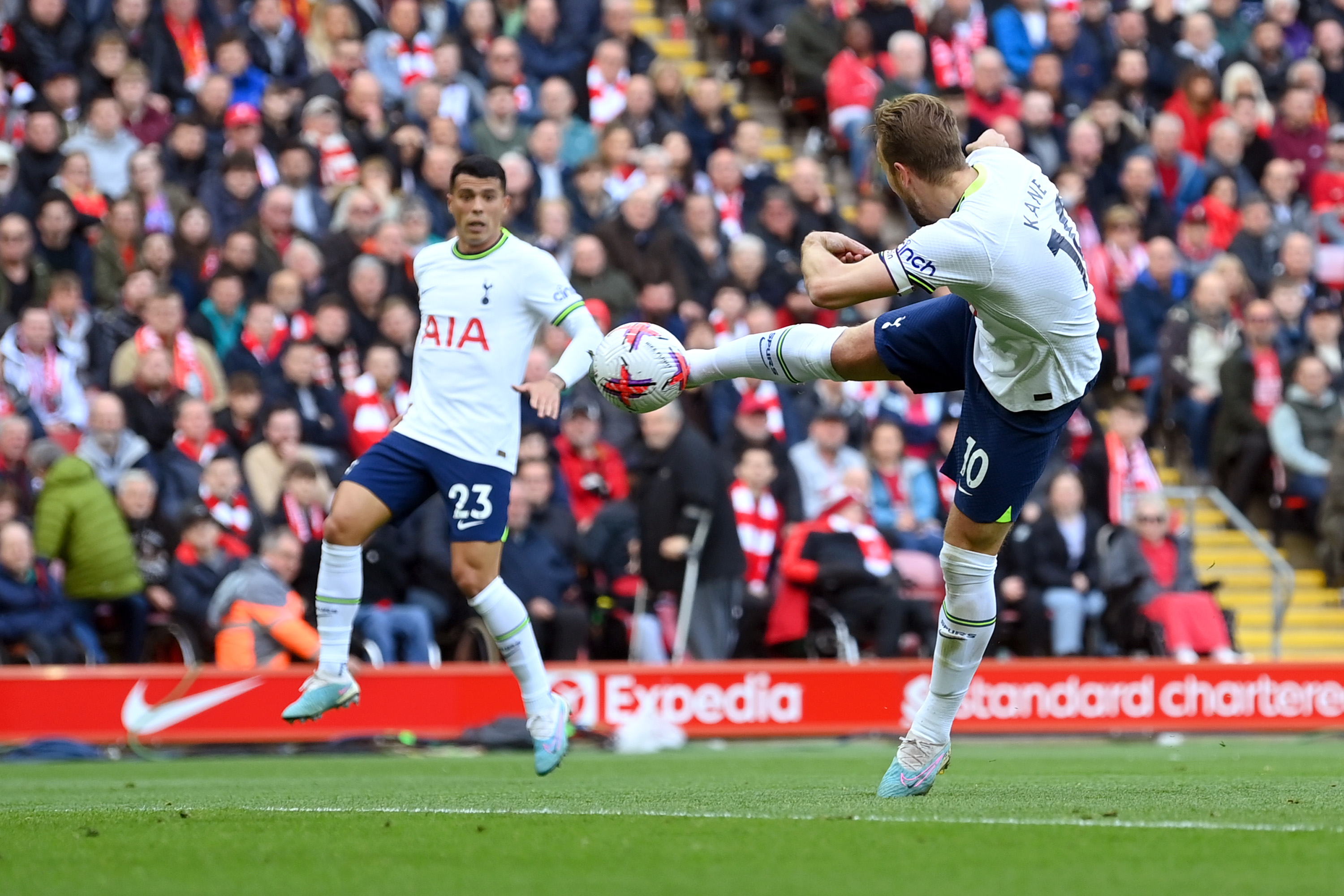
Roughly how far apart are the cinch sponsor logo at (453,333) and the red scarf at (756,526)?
5.62m

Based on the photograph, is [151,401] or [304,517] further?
[151,401]

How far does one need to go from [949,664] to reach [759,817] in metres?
1.46

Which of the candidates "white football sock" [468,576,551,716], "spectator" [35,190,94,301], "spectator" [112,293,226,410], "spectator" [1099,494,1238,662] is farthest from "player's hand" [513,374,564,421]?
"spectator" [1099,494,1238,662]

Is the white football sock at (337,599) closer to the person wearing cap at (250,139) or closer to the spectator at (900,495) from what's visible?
the spectator at (900,495)

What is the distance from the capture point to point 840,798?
288 inches

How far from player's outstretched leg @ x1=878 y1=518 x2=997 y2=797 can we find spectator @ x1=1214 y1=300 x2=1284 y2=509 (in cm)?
1032

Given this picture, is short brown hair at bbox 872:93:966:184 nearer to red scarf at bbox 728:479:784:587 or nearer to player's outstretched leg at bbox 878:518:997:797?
player's outstretched leg at bbox 878:518:997:797

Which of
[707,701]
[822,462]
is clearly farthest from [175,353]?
[822,462]

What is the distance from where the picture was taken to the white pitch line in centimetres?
591

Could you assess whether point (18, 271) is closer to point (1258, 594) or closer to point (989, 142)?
point (989, 142)

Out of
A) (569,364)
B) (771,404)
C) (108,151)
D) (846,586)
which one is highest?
(108,151)

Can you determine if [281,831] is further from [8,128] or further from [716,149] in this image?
[716,149]

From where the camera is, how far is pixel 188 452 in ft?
45.4

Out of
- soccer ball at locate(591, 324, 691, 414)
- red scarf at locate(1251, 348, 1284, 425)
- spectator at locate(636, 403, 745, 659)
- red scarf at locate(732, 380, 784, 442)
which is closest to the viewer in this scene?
soccer ball at locate(591, 324, 691, 414)
